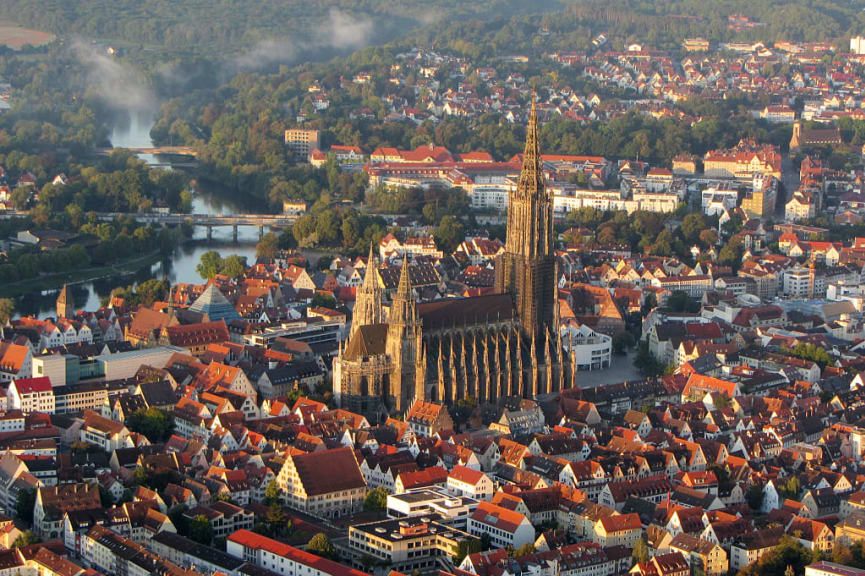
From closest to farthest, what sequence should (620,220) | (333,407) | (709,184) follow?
(333,407), (620,220), (709,184)

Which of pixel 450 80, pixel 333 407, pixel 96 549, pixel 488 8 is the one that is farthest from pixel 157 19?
pixel 96 549

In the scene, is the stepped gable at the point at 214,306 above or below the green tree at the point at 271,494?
above

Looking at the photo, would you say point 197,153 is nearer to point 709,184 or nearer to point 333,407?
point 709,184

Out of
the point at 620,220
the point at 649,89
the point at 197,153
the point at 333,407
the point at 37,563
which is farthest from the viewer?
the point at 649,89

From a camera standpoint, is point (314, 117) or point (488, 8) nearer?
point (314, 117)

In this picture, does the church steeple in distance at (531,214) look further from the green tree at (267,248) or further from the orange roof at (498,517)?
the green tree at (267,248)

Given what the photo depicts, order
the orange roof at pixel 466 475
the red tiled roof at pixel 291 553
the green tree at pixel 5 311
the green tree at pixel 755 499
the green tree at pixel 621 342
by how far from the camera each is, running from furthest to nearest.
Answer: the green tree at pixel 621 342
the green tree at pixel 5 311
the green tree at pixel 755 499
the orange roof at pixel 466 475
the red tiled roof at pixel 291 553

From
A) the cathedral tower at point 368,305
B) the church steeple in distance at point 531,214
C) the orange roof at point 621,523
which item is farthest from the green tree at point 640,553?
the cathedral tower at point 368,305
